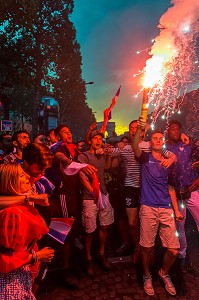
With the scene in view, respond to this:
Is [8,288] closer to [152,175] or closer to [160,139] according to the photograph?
[152,175]

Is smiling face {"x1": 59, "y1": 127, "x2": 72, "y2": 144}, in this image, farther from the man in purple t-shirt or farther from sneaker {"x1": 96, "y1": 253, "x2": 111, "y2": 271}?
sneaker {"x1": 96, "y1": 253, "x2": 111, "y2": 271}

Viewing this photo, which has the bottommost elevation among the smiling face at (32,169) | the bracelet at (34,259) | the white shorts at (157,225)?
the white shorts at (157,225)

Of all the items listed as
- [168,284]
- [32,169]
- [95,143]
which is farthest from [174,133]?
[32,169]

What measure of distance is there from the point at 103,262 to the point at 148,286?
40.5 inches

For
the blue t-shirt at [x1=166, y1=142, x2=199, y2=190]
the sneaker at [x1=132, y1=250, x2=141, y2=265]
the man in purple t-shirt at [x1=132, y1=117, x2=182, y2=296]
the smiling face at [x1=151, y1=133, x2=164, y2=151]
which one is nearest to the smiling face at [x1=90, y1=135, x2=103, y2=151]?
the man in purple t-shirt at [x1=132, y1=117, x2=182, y2=296]

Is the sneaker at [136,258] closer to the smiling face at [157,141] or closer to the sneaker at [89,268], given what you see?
the sneaker at [89,268]

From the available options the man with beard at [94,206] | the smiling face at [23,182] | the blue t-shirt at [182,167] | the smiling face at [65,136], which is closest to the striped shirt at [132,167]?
the man with beard at [94,206]

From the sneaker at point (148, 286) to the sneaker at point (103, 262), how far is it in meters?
0.79

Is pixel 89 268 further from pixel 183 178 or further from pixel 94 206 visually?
pixel 183 178

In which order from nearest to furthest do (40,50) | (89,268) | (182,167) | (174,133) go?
(89,268) < (182,167) < (174,133) < (40,50)

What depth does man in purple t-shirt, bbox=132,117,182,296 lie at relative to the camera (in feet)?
12.9

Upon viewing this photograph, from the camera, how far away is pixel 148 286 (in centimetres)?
394

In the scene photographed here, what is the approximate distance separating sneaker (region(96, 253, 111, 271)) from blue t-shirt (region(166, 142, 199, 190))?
195 centimetres

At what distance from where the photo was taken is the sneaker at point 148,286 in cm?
385
